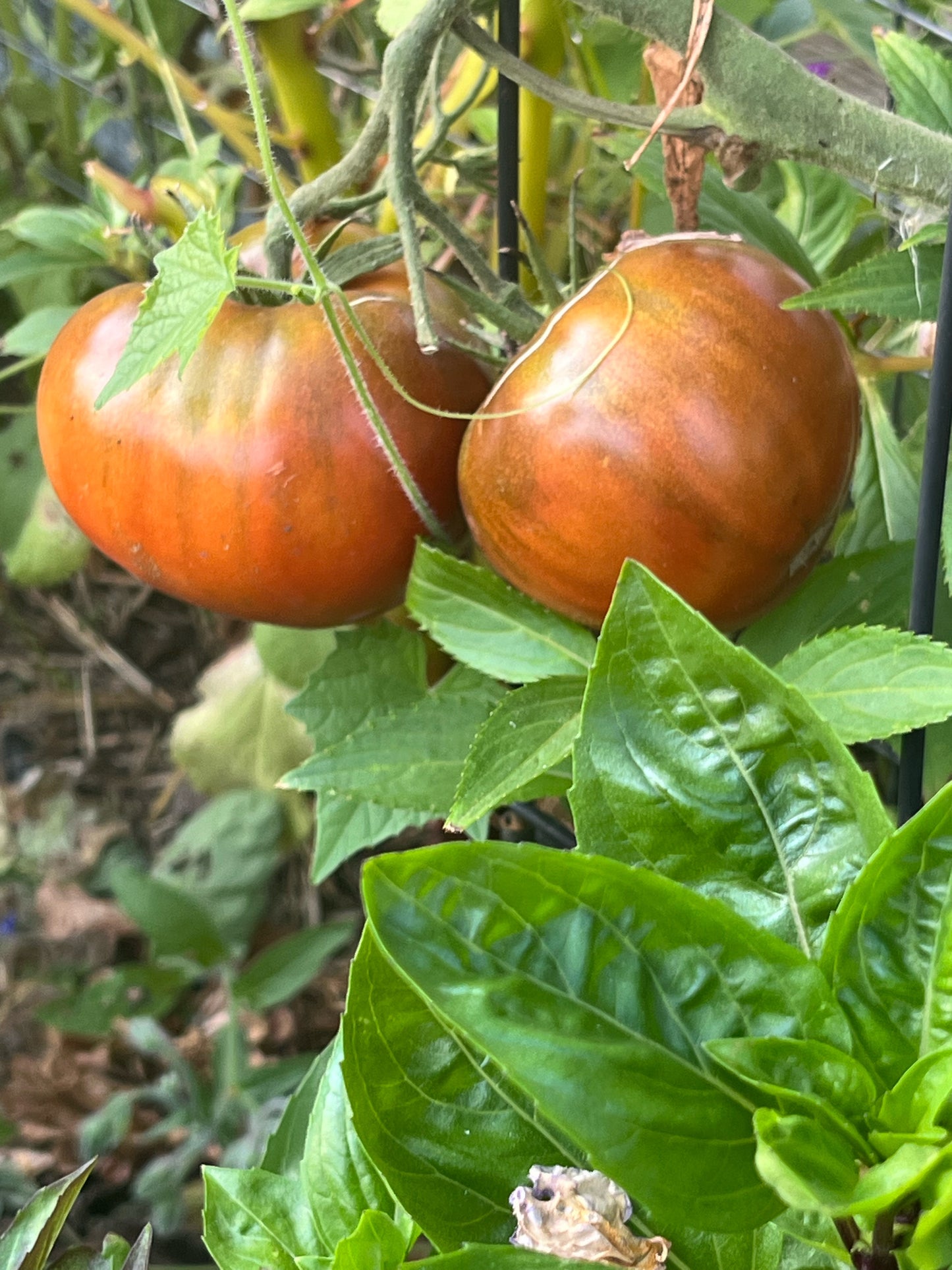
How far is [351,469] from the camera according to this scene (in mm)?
340

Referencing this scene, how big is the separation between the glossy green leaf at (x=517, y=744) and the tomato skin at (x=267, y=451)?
8cm

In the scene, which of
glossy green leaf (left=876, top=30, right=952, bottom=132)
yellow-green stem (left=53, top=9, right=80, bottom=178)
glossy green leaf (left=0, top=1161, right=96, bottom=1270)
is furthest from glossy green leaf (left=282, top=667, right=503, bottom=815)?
yellow-green stem (left=53, top=9, right=80, bottom=178)

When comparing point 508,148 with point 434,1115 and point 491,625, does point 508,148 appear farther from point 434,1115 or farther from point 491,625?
point 434,1115

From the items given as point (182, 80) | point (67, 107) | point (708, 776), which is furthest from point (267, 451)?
point (67, 107)

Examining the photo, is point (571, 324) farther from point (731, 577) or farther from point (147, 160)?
point (147, 160)

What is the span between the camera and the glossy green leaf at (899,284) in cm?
30

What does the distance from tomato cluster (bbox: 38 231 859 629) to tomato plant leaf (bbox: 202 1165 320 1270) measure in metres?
0.18

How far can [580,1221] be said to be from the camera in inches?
7.7

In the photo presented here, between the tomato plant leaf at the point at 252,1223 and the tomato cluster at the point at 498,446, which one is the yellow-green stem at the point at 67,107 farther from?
the tomato plant leaf at the point at 252,1223

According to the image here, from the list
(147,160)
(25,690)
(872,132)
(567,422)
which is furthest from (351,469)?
(25,690)

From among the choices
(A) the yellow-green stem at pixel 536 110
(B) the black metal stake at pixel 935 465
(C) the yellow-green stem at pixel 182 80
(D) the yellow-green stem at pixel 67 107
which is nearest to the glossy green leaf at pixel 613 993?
(B) the black metal stake at pixel 935 465

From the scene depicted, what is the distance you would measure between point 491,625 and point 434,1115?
17 cm

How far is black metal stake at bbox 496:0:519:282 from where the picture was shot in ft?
1.17

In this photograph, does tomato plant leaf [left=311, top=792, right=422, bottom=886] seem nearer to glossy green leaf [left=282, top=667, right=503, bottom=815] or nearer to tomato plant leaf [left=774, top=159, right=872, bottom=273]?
glossy green leaf [left=282, top=667, right=503, bottom=815]
